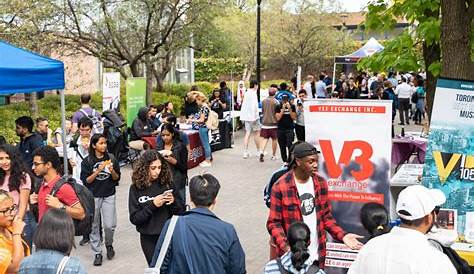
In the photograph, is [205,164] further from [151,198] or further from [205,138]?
[151,198]

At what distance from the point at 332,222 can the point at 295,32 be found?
121 feet

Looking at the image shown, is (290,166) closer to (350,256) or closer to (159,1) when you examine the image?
(350,256)

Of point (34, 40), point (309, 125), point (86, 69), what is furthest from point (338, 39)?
point (309, 125)

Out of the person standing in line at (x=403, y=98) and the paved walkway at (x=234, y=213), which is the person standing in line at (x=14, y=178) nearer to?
the paved walkway at (x=234, y=213)

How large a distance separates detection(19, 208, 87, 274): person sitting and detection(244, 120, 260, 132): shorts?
1258 cm

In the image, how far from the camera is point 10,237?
4.52 meters

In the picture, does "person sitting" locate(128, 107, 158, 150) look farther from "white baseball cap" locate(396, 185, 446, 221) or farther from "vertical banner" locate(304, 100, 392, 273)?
"white baseball cap" locate(396, 185, 446, 221)

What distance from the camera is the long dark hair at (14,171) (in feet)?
20.4

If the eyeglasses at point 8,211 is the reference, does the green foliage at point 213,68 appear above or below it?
above

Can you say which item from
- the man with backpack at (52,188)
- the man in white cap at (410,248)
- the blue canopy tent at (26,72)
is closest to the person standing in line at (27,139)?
the blue canopy tent at (26,72)

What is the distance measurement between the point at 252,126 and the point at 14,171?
10.6 m

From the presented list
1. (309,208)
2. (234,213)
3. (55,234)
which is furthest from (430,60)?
(55,234)

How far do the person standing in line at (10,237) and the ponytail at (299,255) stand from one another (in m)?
1.81

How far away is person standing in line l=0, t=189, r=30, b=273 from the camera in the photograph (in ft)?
14.2
